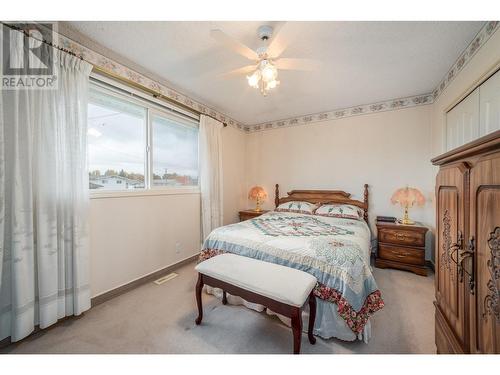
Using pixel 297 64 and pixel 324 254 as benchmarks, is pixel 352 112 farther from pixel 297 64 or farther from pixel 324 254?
pixel 324 254

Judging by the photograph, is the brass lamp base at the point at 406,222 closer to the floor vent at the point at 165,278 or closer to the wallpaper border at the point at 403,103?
the wallpaper border at the point at 403,103

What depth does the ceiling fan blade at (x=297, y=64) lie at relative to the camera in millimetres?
1817

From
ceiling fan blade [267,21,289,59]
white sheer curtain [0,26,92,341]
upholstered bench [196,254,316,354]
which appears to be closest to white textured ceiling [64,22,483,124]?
Result: ceiling fan blade [267,21,289,59]

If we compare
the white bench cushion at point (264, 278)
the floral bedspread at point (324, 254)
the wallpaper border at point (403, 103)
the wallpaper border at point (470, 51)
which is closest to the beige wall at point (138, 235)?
the floral bedspread at point (324, 254)

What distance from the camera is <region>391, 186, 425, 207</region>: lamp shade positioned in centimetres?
271

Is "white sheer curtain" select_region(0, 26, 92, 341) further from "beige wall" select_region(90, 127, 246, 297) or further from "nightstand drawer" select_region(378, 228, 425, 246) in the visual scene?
"nightstand drawer" select_region(378, 228, 425, 246)

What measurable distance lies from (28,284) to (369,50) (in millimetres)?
3495

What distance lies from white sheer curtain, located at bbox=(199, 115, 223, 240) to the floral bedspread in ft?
3.16

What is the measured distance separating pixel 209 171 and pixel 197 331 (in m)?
2.14

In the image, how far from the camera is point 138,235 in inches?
90.5

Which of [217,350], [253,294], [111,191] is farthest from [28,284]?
[253,294]

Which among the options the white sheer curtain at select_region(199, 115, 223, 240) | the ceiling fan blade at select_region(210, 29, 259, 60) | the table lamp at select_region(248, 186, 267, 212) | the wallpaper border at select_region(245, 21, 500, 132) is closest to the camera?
the ceiling fan blade at select_region(210, 29, 259, 60)

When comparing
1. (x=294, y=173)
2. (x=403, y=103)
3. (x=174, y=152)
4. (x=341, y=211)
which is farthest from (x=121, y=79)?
(x=403, y=103)

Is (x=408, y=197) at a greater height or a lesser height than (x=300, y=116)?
lesser
